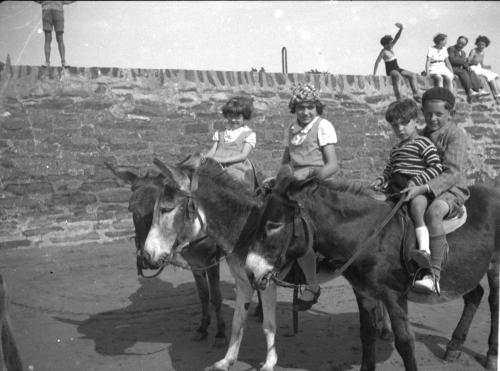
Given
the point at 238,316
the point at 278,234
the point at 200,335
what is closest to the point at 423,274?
the point at 278,234

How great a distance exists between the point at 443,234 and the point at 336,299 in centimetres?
291

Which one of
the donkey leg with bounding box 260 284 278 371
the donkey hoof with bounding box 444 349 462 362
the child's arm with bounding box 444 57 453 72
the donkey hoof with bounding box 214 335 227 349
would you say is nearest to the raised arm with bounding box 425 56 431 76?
the child's arm with bounding box 444 57 453 72

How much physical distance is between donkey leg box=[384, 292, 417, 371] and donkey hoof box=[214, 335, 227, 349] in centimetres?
189

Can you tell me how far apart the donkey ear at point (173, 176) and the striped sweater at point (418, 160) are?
5.79 feet

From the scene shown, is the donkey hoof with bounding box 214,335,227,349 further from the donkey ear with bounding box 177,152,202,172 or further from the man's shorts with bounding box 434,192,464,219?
the man's shorts with bounding box 434,192,464,219

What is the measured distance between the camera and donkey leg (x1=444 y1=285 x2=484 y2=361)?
4777mm

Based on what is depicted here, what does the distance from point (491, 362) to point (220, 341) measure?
251 cm

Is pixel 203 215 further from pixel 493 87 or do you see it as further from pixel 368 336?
pixel 493 87

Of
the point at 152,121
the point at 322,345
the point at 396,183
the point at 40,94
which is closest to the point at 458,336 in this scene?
the point at 322,345

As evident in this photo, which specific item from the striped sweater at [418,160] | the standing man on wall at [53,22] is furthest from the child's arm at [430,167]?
the standing man on wall at [53,22]

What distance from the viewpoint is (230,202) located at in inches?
165

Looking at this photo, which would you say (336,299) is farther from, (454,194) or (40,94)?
(40,94)

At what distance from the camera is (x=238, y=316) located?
446 centimetres

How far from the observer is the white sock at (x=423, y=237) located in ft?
12.8
